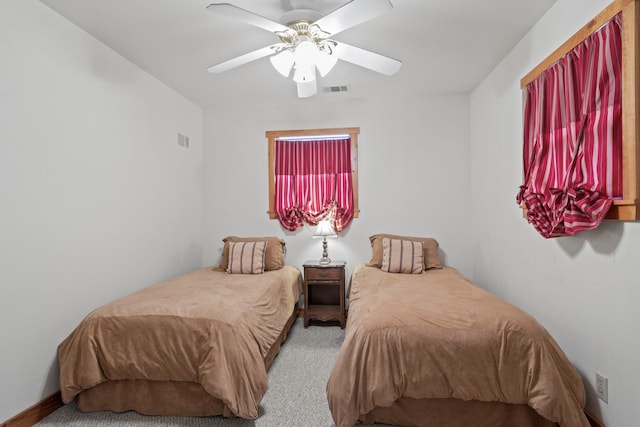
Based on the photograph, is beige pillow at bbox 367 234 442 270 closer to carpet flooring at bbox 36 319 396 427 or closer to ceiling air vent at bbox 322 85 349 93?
carpet flooring at bbox 36 319 396 427

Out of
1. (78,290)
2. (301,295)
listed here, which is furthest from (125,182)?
(301,295)

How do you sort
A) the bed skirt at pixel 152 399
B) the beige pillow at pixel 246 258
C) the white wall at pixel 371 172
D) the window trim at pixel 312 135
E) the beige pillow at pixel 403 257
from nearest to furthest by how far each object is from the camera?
the bed skirt at pixel 152 399
the beige pillow at pixel 403 257
the beige pillow at pixel 246 258
the white wall at pixel 371 172
the window trim at pixel 312 135

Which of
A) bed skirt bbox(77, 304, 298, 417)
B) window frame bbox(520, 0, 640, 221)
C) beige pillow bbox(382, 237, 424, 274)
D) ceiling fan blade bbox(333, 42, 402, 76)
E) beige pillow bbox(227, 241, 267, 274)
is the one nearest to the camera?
window frame bbox(520, 0, 640, 221)

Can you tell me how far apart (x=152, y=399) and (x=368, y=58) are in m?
2.47

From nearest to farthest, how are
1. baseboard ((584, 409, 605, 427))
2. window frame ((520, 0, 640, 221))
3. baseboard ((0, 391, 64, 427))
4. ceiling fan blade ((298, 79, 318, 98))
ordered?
window frame ((520, 0, 640, 221)) → baseboard ((584, 409, 605, 427)) → baseboard ((0, 391, 64, 427)) → ceiling fan blade ((298, 79, 318, 98))

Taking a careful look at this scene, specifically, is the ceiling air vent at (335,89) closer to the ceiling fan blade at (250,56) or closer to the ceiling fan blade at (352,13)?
the ceiling fan blade at (250,56)

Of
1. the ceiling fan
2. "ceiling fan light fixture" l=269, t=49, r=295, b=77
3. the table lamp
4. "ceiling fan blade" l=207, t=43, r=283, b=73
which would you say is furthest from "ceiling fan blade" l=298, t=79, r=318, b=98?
the table lamp

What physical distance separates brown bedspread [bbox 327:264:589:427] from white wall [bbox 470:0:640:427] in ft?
0.69

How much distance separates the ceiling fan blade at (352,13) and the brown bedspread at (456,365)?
1.59 metres

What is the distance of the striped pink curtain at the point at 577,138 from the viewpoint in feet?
5.19

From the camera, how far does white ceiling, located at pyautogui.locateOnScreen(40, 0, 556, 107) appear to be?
2.07 m

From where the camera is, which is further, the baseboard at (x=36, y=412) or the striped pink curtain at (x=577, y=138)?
the baseboard at (x=36, y=412)

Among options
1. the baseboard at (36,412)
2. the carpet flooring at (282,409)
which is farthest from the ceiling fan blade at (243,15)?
the baseboard at (36,412)

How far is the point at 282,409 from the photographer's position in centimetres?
204
